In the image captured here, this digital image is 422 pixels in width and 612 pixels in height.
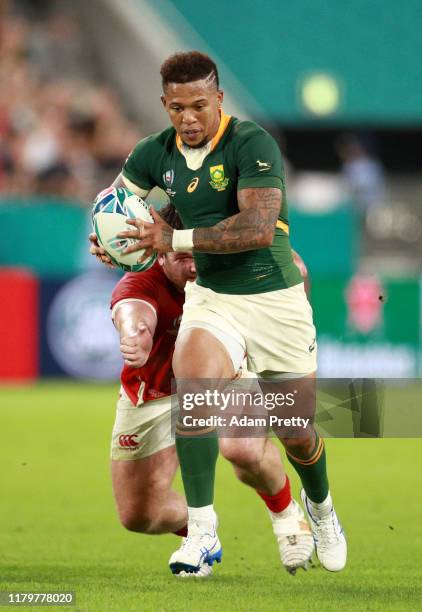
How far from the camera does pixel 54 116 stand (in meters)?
19.0

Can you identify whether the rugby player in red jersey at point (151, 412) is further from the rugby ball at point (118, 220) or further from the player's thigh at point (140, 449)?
the rugby ball at point (118, 220)

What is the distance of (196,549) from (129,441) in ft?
2.74

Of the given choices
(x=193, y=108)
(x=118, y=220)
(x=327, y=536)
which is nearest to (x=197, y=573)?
(x=327, y=536)

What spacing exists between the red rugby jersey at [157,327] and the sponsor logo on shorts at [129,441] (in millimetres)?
A: 159

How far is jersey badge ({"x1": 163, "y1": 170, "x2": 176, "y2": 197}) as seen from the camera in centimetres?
584

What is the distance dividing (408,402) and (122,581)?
6290mm

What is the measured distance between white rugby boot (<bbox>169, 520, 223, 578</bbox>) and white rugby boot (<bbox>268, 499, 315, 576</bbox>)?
382mm

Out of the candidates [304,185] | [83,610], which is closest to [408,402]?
[83,610]

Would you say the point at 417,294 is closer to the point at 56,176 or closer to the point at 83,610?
the point at 56,176

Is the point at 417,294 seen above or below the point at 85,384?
above

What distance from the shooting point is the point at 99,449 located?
11203 mm

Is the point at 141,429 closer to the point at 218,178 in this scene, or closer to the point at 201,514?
the point at 201,514

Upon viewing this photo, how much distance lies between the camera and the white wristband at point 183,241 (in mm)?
5551

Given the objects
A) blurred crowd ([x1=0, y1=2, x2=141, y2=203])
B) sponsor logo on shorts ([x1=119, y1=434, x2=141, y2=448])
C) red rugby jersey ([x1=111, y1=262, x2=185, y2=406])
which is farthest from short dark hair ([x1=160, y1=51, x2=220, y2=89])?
blurred crowd ([x1=0, y1=2, x2=141, y2=203])
